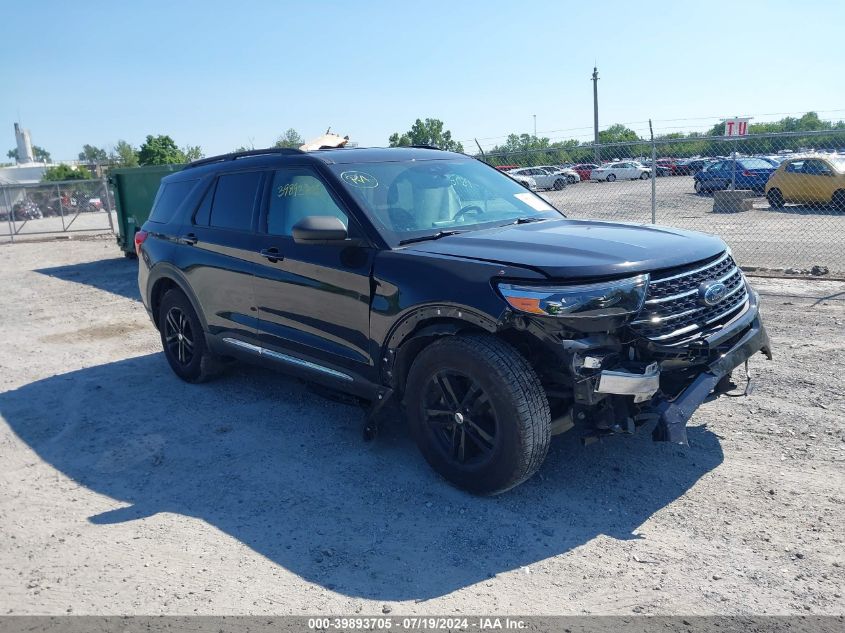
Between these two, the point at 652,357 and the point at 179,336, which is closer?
the point at 652,357

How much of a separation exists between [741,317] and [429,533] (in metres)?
2.16

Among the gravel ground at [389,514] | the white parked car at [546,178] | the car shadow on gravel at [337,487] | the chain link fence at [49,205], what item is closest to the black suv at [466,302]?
the car shadow on gravel at [337,487]

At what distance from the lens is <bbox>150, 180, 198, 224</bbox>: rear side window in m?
6.52

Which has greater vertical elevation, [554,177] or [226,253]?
[226,253]

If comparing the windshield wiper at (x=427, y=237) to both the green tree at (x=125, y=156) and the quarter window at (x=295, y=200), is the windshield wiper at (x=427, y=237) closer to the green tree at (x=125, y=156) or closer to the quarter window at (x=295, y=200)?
the quarter window at (x=295, y=200)

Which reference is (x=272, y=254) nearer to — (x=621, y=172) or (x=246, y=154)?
(x=246, y=154)

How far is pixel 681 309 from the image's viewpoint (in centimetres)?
395

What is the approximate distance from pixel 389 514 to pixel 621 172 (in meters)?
32.1

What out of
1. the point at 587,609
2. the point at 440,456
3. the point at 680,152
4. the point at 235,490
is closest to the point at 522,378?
the point at 440,456

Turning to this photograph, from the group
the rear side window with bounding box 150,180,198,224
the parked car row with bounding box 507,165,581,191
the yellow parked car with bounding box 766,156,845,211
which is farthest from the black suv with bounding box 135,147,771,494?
the parked car row with bounding box 507,165,581,191

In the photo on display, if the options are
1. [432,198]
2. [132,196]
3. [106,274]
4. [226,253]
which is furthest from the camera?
[132,196]

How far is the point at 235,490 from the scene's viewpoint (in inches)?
179

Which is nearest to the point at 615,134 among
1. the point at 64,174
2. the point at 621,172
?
the point at 621,172

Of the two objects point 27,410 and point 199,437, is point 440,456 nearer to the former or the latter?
point 199,437
